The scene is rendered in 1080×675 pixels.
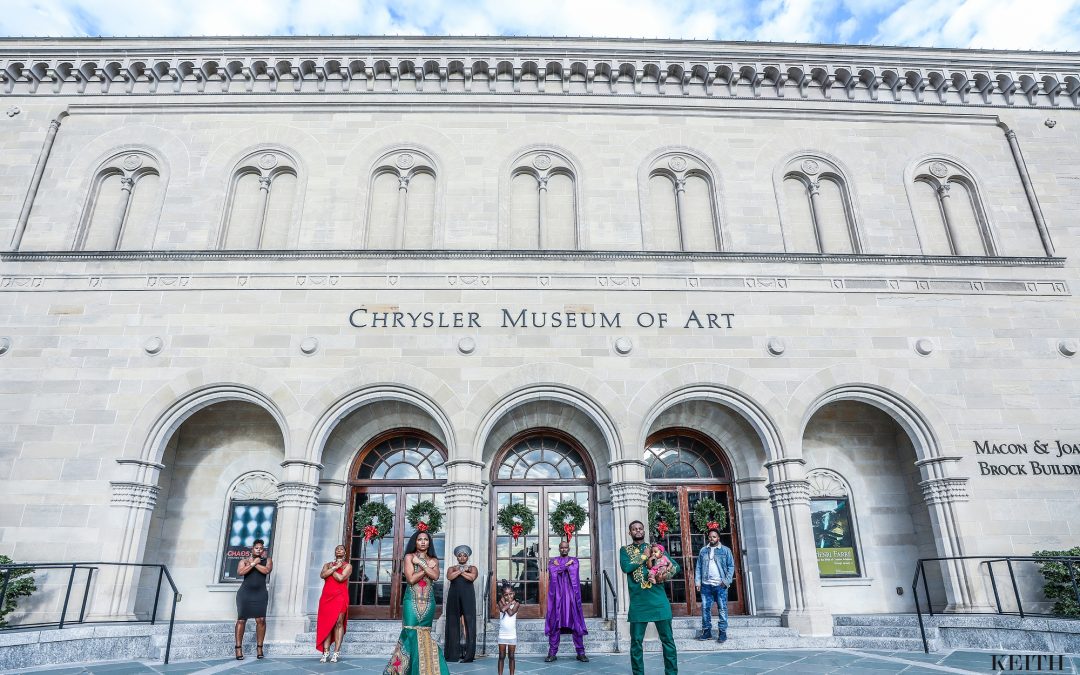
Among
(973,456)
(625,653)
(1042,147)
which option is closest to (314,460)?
(625,653)

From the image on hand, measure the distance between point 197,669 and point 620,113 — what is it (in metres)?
14.1

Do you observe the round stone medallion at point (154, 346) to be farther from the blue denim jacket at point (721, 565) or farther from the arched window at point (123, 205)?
the blue denim jacket at point (721, 565)

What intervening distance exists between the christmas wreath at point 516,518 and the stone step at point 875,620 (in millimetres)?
6151

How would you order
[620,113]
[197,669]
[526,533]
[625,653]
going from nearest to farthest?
1. [197,669]
2. [625,653]
3. [526,533]
4. [620,113]

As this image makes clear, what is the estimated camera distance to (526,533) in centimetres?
1291

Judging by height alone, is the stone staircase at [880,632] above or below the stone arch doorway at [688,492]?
below

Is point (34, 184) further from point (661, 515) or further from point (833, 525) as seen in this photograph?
point (833, 525)

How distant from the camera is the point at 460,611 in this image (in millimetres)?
9211

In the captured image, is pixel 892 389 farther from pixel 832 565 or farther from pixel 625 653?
pixel 625 653

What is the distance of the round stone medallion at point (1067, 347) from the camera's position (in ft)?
43.1

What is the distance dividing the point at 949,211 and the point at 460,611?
14402mm

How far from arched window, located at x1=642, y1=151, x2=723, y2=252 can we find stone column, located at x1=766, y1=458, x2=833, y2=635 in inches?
207

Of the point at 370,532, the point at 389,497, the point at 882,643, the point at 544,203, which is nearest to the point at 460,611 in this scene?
the point at 370,532

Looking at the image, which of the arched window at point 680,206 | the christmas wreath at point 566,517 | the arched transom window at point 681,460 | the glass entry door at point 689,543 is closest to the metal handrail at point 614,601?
the christmas wreath at point 566,517
